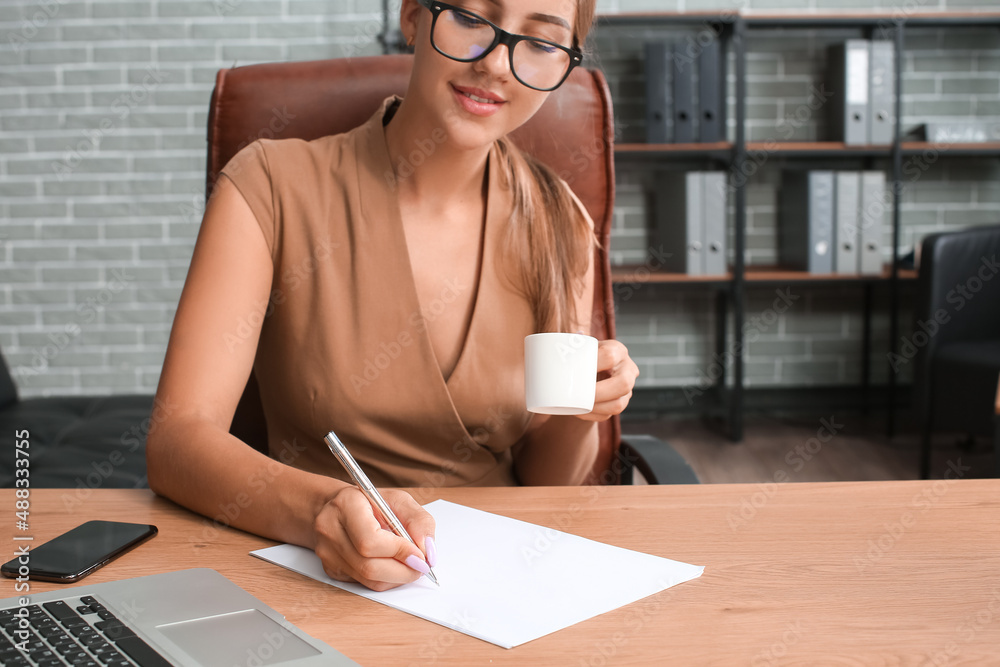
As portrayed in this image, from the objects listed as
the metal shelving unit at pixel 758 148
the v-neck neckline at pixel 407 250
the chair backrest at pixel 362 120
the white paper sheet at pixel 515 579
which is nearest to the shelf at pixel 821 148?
the metal shelving unit at pixel 758 148

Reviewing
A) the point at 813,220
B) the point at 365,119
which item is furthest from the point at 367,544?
the point at 813,220

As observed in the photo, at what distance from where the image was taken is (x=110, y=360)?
3.30m

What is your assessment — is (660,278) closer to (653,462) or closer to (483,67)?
(653,462)

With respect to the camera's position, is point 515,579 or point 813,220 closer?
point 515,579

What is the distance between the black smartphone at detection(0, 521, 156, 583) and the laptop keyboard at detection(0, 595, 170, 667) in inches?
3.1

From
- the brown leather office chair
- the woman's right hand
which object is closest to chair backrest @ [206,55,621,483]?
the brown leather office chair

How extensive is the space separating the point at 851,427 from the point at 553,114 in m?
2.62

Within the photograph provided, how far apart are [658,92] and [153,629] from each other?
2870 millimetres

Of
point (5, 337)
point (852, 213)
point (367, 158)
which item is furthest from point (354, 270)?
point (5, 337)

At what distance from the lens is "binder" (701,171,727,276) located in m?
3.07

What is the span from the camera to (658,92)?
10.1 ft

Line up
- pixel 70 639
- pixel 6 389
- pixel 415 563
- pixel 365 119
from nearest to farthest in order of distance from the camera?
pixel 70 639, pixel 415 563, pixel 365 119, pixel 6 389

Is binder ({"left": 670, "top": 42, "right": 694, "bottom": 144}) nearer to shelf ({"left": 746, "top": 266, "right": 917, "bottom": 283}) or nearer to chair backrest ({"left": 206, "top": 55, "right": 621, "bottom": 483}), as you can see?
shelf ({"left": 746, "top": 266, "right": 917, "bottom": 283})

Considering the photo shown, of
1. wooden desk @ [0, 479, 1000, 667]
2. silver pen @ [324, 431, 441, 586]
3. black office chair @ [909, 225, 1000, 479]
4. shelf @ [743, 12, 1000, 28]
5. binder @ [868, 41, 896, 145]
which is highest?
shelf @ [743, 12, 1000, 28]
